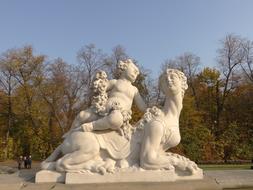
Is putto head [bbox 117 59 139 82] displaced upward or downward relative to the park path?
upward

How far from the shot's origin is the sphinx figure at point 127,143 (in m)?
6.11

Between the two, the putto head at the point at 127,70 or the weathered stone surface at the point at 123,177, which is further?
the putto head at the point at 127,70

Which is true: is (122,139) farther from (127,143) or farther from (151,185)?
(151,185)

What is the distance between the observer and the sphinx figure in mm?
6113

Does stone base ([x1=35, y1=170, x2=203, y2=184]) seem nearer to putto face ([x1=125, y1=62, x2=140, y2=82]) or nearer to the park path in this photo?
the park path

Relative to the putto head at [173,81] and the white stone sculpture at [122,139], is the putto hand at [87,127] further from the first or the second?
the putto head at [173,81]

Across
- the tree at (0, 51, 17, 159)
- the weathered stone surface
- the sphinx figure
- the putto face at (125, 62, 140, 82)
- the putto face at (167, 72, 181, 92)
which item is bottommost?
the weathered stone surface

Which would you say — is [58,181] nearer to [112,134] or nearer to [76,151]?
[76,151]

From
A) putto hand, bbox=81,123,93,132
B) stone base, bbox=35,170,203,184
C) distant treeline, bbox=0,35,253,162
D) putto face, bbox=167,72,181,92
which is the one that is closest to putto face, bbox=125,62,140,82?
putto face, bbox=167,72,181,92

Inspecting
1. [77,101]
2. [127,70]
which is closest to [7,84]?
[77,101]

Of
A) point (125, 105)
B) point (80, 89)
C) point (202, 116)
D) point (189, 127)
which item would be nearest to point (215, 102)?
point (202, 116)

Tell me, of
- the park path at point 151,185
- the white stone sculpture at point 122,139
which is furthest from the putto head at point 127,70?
the park path at point 151,185

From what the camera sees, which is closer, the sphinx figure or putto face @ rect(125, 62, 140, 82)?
the sphinx figure

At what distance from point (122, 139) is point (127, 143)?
115 mm
